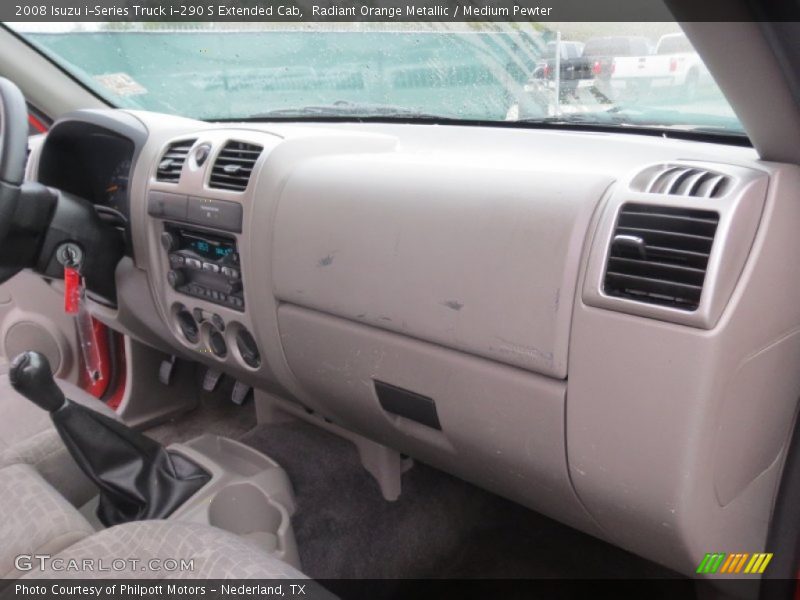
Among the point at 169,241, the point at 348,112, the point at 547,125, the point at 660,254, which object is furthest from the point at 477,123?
the point at 660,254

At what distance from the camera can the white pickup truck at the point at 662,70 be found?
1268mm

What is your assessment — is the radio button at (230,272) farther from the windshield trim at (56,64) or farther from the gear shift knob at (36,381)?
the windshield trim at (56,64)

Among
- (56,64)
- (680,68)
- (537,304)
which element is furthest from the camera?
(56,64)

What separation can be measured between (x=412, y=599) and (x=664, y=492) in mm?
1021

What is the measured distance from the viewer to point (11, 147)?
5.23 feet

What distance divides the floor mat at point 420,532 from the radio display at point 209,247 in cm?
64

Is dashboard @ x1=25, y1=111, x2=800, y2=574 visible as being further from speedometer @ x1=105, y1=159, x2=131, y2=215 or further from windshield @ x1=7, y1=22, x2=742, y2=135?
speedometer @ x1=105, y1=159, x2=131, y2=215

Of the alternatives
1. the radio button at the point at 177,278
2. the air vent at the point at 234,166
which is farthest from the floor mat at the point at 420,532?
the air vent at the point at 234,166

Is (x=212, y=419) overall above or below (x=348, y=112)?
below

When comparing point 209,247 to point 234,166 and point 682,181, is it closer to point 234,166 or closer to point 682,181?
point 234,166

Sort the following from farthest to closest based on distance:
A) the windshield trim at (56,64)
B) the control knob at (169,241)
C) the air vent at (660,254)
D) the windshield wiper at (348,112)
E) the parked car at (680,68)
A: 1. the windshield trim at (56,64)
2. the windshield wiper at (348,112)
3. the control knob at (169,241)
4. the parked car at (680,68)
5. the air vent at (660,254)

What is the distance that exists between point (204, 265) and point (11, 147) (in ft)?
1.60

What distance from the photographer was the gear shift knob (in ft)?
4.62

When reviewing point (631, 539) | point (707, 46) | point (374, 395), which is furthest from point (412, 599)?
point (707, 46)
